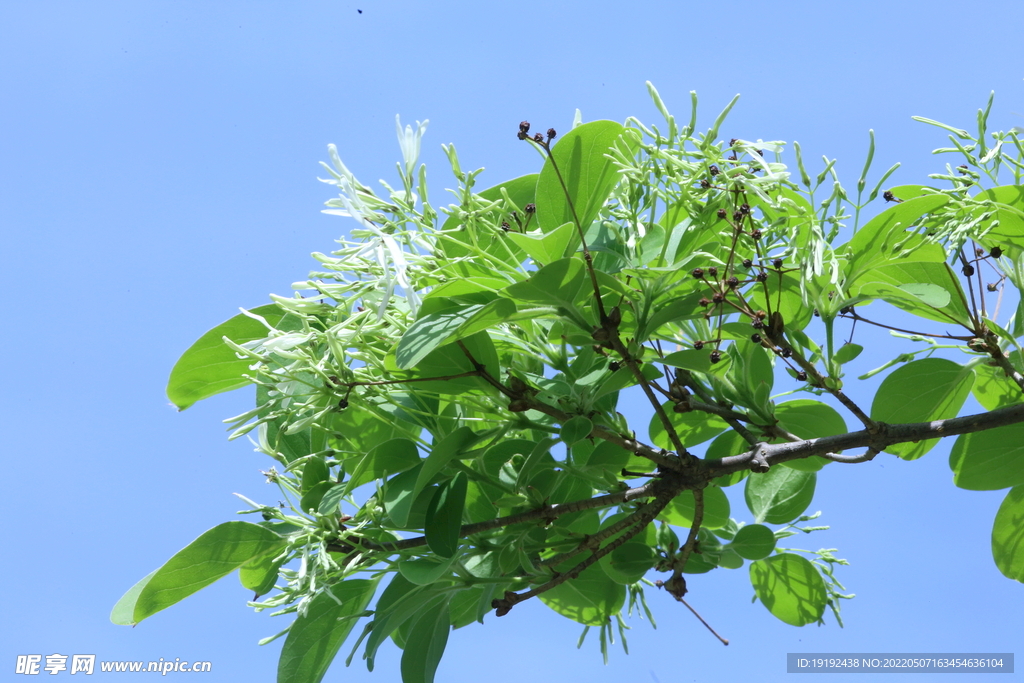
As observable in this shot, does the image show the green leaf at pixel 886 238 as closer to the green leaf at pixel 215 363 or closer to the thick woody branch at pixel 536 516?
the thick woody branch at pixel 536 516

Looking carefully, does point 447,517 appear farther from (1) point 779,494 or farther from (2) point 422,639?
(1) point 779,494

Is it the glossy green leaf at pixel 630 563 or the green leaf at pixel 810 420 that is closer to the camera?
the green leaf at pixel 810 420

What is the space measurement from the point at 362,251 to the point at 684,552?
505mm

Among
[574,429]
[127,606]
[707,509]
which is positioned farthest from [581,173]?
[127,606]

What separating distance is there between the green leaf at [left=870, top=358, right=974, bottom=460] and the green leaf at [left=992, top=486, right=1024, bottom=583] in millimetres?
148

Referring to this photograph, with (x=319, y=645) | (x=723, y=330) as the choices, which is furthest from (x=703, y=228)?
(x=319, y=645)

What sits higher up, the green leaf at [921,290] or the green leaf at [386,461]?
the green leaf at [921,290]

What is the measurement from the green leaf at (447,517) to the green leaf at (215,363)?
19cm

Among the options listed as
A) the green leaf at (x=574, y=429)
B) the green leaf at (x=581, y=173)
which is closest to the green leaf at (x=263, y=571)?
the green leaf at (x=574, y=429)

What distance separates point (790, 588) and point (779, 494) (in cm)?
12

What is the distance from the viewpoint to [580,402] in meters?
0.65

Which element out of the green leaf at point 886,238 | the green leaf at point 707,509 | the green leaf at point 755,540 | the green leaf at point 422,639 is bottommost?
the green leaf at point 422,639

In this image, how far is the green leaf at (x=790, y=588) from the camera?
3.11 feet

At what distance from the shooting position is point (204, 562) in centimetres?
69
